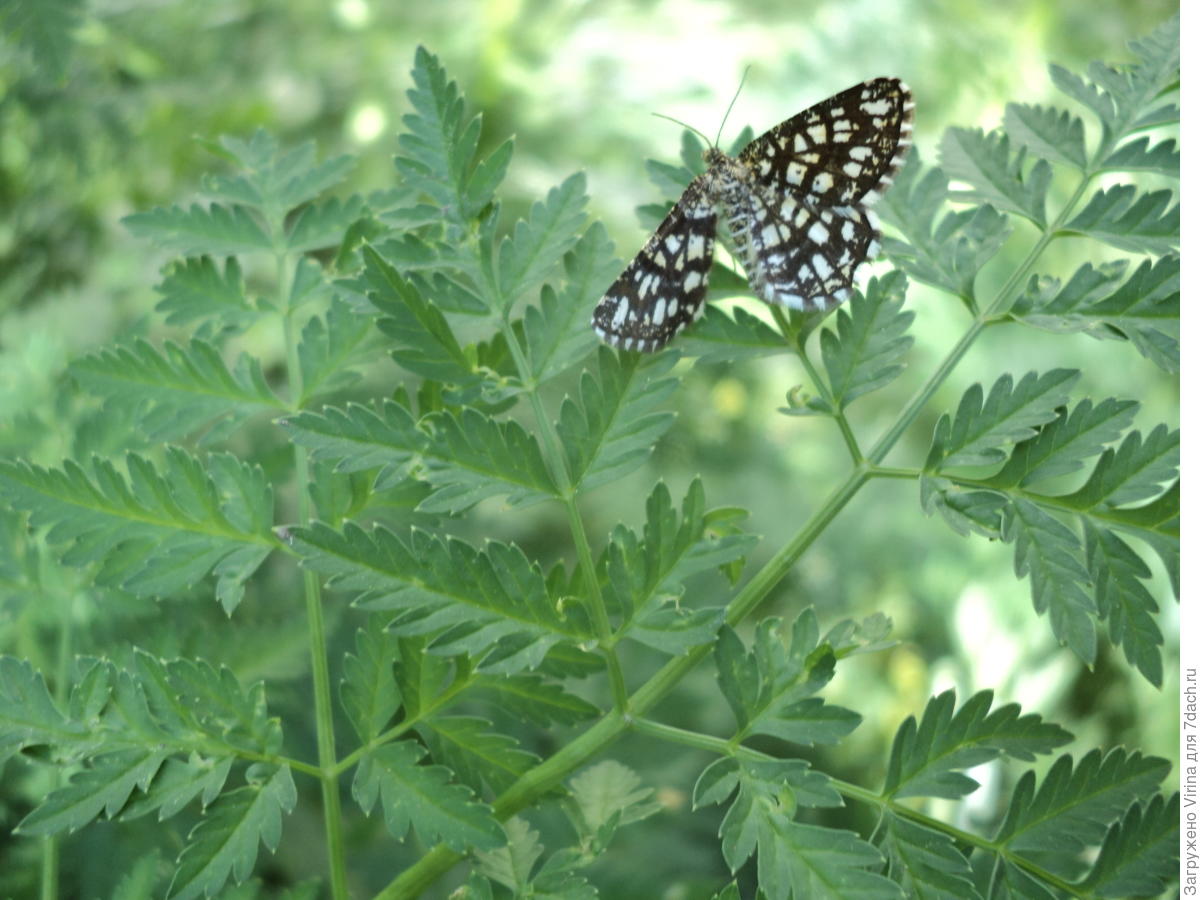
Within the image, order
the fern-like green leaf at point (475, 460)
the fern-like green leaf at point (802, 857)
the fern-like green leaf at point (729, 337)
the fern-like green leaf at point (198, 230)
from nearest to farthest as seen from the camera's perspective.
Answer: the fern-like green leaf at point (802, 857)
the fern-like green leaf at point (475, 460)
the fern-like green leaf at point (729, 337)
the fern-like green leaf at point (198, 230)

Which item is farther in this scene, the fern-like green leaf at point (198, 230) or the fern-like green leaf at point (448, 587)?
the fern-like green leaf at point (198, 230)

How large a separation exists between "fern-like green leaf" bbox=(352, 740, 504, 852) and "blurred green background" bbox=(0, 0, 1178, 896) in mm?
904

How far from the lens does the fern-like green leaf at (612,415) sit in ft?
3.12

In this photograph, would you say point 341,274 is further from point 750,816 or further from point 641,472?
point 641,472

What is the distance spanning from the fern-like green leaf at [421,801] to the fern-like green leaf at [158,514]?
221 mm

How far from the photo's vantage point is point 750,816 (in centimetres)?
87

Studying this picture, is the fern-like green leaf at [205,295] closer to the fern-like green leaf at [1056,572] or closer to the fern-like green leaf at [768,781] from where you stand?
the fern-like green leaf at [768,781]

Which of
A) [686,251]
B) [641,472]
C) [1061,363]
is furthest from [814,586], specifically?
[686,251]

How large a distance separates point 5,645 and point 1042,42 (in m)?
2.95

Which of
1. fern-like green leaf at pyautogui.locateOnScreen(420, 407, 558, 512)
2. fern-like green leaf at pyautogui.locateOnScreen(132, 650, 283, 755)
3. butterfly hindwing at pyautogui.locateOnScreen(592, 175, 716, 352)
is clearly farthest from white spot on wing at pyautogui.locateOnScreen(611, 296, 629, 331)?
fern-like green leaf at pyautogui.locateOnScreen(132, 650, 283, 755)

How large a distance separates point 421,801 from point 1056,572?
58 centimetres

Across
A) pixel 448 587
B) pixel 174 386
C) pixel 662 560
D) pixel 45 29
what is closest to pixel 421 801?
pixel 448 587

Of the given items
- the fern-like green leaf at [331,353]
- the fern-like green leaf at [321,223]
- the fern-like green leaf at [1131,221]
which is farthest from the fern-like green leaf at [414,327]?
the fern-like green leaf at [1131,221]

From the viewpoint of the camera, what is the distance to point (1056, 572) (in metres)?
0.91
